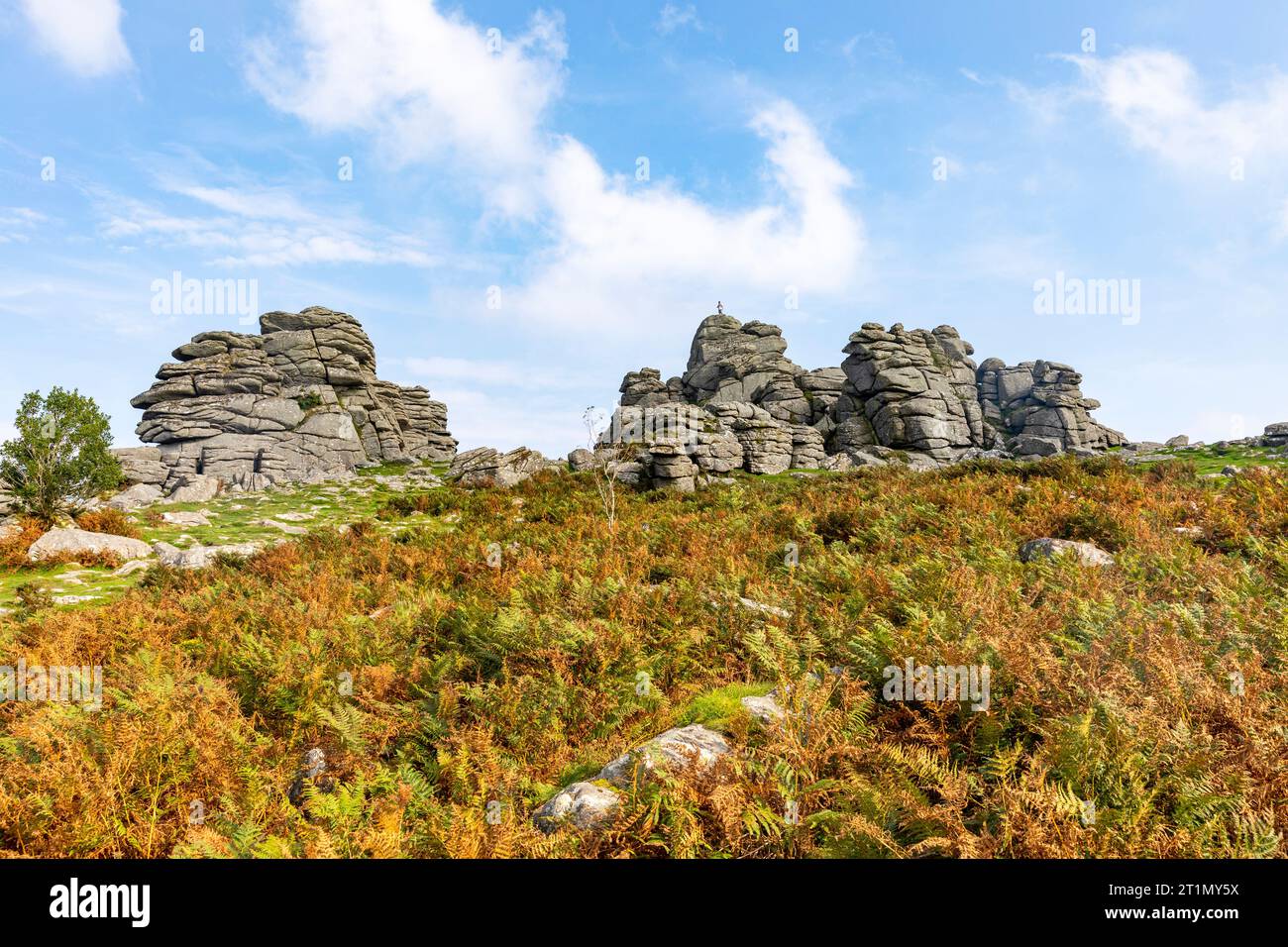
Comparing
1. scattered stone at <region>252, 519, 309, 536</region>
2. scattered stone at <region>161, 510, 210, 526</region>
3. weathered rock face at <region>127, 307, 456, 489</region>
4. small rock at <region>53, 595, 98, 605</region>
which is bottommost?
small rock at <region>53, 595, 98, 605</region>

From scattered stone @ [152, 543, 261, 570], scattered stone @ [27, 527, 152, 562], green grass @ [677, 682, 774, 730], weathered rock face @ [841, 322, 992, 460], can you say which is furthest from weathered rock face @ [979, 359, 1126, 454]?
scattered stone @ [27, 527, 152, 562]

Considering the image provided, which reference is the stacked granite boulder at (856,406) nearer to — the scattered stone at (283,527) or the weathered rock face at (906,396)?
the weathered rock face at (906,396)

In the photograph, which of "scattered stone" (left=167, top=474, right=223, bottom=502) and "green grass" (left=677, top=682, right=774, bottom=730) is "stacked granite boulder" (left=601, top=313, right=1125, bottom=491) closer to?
"scattered stone" (left=167, top=474, right=223, bottom=502)

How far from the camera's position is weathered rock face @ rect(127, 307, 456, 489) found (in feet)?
121

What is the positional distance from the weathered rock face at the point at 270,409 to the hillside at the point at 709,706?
29678 mm

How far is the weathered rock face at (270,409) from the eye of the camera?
3700cm

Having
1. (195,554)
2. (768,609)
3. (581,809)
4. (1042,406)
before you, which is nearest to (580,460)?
(195,554)

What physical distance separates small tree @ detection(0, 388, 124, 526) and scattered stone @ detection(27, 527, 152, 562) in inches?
176

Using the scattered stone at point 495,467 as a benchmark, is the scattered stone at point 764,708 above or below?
below

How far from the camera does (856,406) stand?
49.4 m

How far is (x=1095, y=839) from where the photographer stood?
129 inches

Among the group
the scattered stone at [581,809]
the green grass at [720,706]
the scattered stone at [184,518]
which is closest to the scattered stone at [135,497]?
the scattered stone at [184,518]
